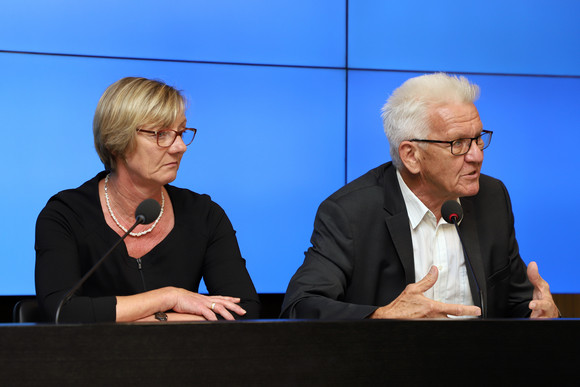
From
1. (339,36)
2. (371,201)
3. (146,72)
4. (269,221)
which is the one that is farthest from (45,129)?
(371,201)

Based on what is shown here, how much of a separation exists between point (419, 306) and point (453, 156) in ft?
1.76

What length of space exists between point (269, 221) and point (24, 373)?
7.01 feet

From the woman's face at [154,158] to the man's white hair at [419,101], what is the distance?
0.66 meters

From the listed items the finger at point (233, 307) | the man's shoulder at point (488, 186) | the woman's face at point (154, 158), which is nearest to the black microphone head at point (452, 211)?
the man's shoulder at point (488, 186)

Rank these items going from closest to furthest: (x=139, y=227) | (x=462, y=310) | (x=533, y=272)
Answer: (x=462, y=310), (x=533, y=272), (x=139, y=227)

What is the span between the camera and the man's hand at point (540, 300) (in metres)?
1.72

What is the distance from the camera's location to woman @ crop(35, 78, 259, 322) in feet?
6.21

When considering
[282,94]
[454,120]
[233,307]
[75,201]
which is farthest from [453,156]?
[282,94]

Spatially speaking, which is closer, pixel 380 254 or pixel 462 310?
pixel 462 310

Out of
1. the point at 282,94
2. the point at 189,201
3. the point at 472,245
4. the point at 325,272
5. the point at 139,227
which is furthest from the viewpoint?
the point at 282,94

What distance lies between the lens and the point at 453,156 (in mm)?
1920

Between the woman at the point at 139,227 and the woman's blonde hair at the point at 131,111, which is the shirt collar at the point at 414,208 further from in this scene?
the woman's blonde hair at the point at 131,111

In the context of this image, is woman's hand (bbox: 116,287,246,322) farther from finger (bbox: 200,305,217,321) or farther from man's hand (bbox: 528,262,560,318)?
man's hand (bbox: 528,262,560,318)

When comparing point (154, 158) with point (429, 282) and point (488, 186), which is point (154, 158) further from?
point (488, 186)
